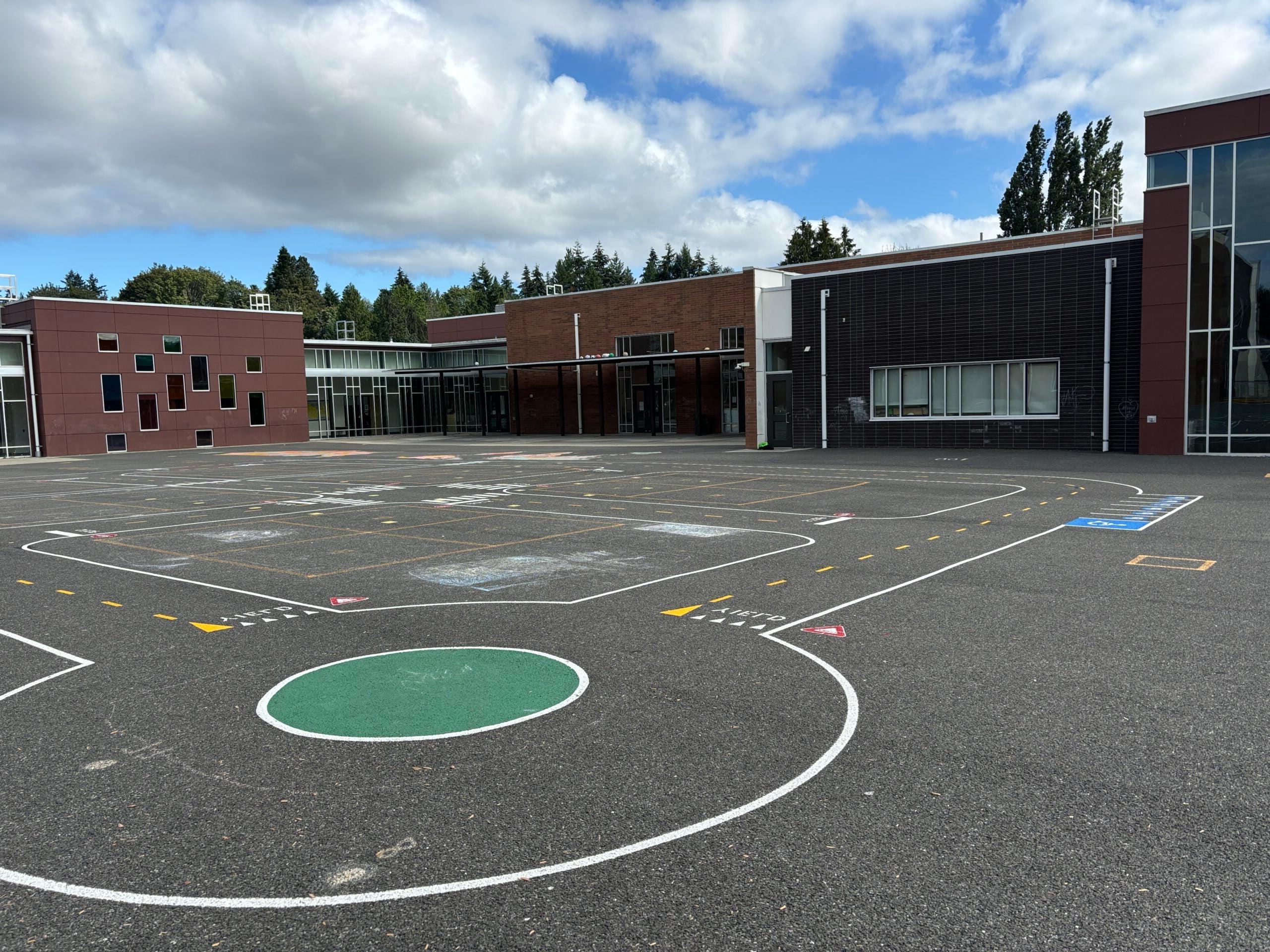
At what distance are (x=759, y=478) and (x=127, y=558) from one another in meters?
14.9

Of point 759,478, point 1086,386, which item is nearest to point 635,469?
point 759,478

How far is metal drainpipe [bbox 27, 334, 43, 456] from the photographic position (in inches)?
1813

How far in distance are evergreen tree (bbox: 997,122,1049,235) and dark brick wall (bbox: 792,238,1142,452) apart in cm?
3824

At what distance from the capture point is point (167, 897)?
4.11 m

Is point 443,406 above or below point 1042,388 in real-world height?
above

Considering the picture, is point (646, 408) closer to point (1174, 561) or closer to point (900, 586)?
point (1174, 561)

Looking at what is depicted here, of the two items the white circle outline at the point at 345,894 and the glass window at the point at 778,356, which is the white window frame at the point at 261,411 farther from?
the white circle outline at the point at 345,894

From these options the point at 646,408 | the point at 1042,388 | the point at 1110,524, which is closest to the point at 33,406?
the point at 646,408

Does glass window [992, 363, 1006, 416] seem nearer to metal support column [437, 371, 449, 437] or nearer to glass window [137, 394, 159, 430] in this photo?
metal support column [437, 371, 449, 437]

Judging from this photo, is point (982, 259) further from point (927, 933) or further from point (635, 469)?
point (927, 933)

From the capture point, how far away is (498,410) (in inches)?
2542

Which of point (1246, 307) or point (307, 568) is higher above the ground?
point (1246, 307)

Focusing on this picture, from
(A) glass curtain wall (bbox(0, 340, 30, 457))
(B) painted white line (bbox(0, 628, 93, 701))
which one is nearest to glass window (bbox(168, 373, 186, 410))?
(A) glass curtain wall (bbox(0, 340, 30, 457))

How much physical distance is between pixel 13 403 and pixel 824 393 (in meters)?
40.5
